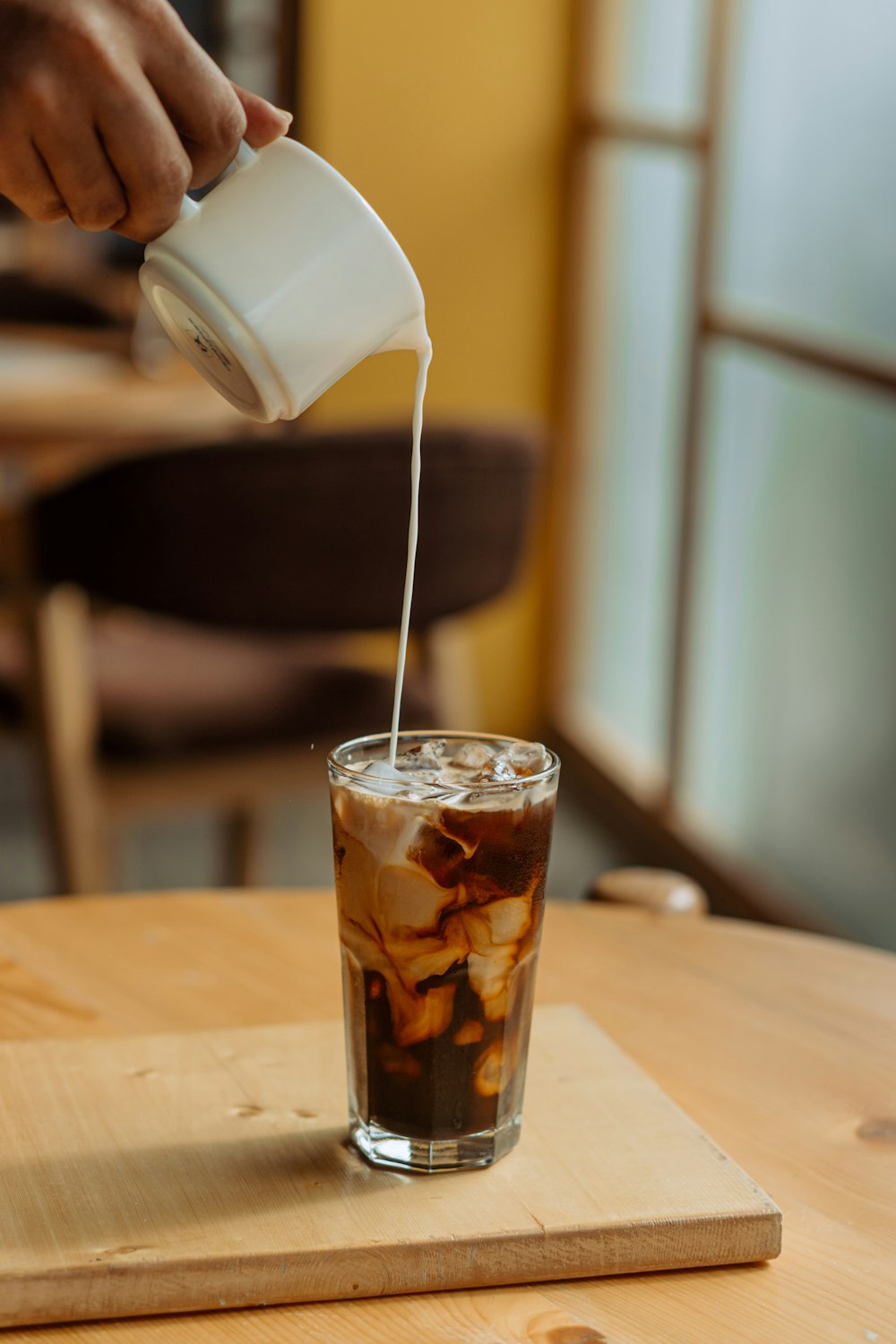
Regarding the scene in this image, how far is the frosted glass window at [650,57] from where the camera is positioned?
2.92 metres

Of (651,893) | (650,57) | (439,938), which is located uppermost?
(650,57)

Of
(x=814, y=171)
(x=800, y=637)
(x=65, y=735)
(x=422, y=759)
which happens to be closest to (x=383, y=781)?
(x=422, y=759)

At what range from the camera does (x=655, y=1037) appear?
33.8 inches

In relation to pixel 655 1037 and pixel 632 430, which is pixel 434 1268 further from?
pixel 632 430

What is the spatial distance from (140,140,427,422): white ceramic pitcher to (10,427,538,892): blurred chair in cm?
114

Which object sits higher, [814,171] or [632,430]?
[814,171]

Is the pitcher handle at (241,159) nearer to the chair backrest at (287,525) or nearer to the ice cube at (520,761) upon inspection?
the ice cube at (520,761)

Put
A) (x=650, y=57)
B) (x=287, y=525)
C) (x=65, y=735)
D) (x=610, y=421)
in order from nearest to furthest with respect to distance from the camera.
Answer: (x=287, y=525) → (x=65, y=735) → (x=650, y=57) → (x=610, y=421)

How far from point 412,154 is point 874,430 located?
141cm

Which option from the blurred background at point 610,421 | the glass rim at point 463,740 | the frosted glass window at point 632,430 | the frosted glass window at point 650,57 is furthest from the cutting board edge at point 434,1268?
the frosted glass window at point 650,57

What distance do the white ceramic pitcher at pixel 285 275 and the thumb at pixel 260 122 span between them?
0.02 meters

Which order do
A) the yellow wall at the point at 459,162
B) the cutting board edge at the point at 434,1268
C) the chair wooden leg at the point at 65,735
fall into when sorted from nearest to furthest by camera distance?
1. the cutting board edge at the point at 434,1268
2. the chair wooden leg at the point at 65,735
3. the yellow wall at the point at 459,162

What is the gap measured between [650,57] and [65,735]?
6.13 feet

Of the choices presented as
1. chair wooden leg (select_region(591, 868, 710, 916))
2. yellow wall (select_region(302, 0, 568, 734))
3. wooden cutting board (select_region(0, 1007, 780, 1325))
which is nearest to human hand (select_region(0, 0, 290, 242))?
wooden cutting board (select_region(0, 1007, 780, 1325))
